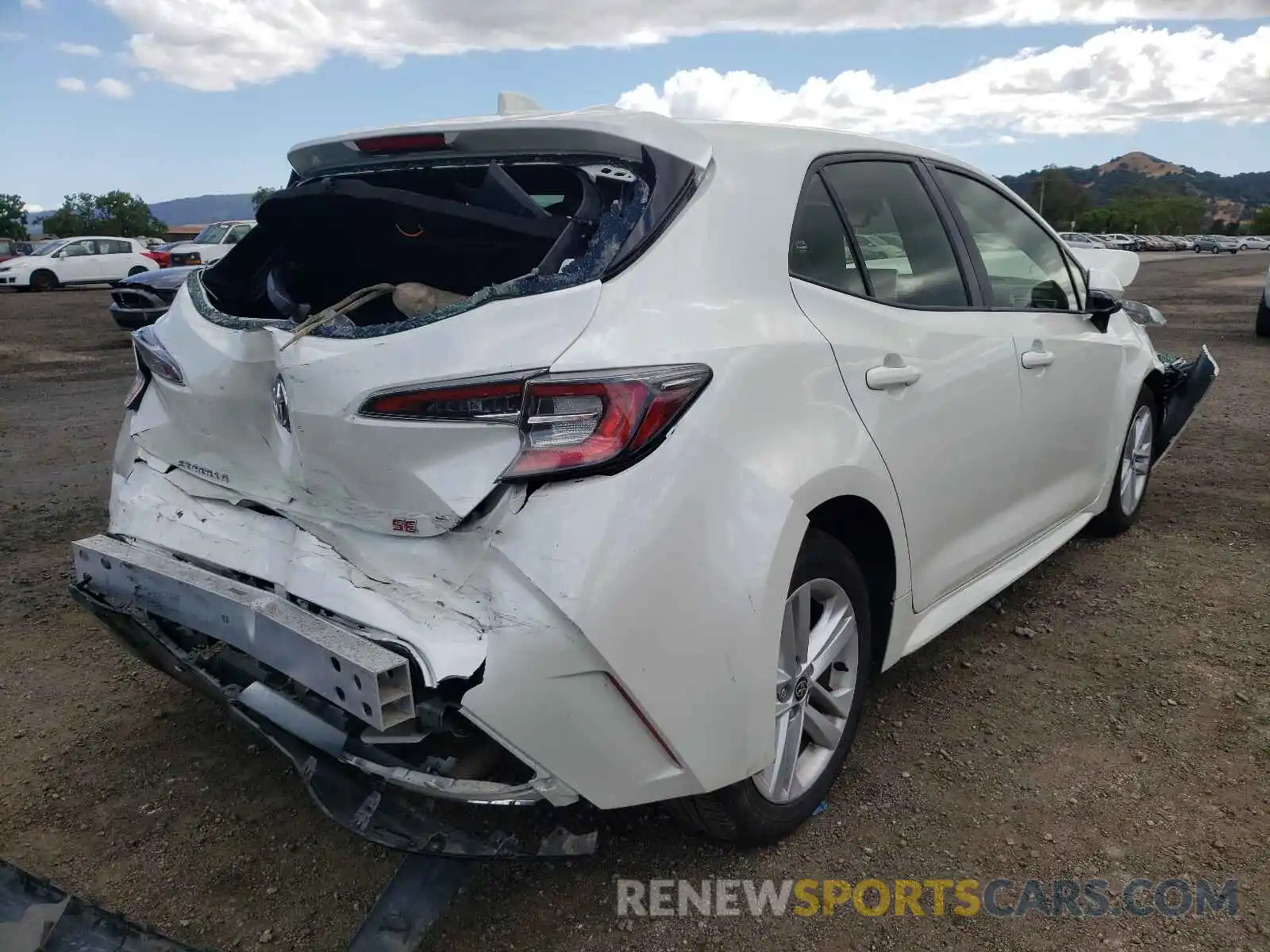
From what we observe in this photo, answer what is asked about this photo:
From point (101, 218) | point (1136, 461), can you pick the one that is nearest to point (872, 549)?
point (1136, 461)

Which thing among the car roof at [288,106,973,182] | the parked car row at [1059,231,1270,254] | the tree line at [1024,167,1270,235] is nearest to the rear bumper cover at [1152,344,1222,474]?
the car roof at [288,106,973,182]

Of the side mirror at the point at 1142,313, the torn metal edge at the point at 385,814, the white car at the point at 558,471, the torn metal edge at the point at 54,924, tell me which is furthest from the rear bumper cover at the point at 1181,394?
the torn metal edge at the point at 54,924

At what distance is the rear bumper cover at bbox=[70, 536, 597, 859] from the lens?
198 centimetres

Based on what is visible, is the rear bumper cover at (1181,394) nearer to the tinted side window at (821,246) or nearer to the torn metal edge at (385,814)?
the tinted side window at (821,246)

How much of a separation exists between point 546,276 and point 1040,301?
7.82ft

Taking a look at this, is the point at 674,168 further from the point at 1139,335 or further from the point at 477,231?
the point at 1139,335

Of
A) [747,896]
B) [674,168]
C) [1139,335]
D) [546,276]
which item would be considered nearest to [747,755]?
[747,896]

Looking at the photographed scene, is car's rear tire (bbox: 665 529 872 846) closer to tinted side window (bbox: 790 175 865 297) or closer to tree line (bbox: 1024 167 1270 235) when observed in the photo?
tinted side window (bbox: 790 175 865 297)

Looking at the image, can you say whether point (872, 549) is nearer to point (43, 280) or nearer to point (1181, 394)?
point (1181, 394)

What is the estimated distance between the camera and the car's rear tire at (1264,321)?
39.5 feet

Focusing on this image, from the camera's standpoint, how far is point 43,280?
24391 millimetres

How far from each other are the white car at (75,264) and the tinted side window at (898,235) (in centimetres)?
2482

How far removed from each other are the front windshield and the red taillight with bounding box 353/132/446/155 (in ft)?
72.8

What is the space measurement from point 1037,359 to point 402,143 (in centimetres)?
219
